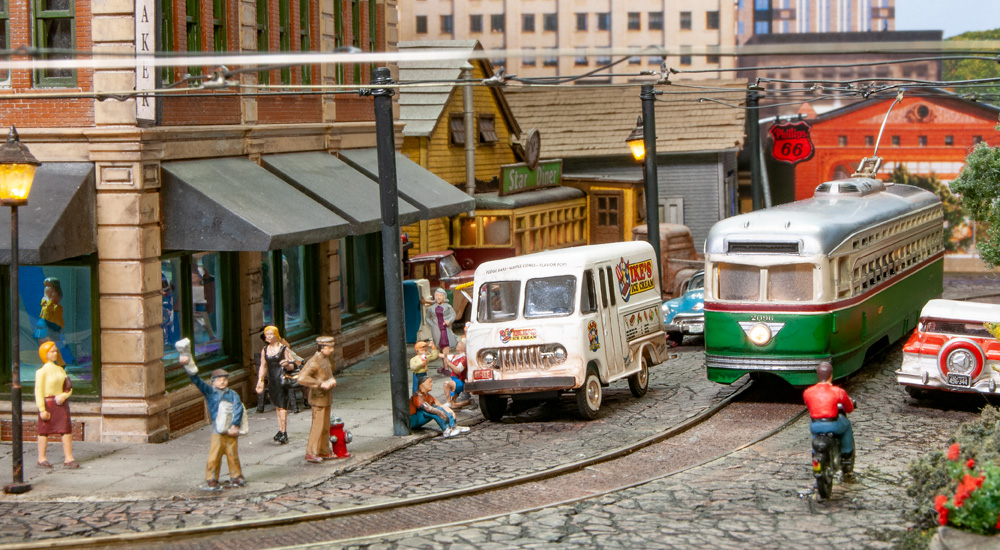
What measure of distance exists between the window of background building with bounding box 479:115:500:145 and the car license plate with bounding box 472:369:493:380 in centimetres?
1732

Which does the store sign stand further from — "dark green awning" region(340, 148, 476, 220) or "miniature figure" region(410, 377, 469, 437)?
"miniature figure" region(410, 377, 469, 437)

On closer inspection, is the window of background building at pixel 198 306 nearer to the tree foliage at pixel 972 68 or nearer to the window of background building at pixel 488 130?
the window of background building at pixel 488 130

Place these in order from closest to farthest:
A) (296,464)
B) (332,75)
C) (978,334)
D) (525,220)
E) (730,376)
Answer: (296,464), (978,334), (730,376), (332,75), (525,220)

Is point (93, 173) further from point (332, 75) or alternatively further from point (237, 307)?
point (332, 75)

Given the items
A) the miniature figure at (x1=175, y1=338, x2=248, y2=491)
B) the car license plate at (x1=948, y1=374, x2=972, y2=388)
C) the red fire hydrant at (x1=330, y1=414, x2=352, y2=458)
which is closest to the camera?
the miniature figure at (x1=175, y1=338, x2=248, y2=491)

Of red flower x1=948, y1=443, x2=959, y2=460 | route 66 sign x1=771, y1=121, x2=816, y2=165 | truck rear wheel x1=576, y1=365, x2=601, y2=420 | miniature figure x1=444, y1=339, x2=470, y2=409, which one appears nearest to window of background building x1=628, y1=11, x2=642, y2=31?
route 66 sign x1=771, y1=121, x2=816, y2=165

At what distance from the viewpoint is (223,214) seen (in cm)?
1741

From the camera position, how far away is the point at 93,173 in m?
17.0

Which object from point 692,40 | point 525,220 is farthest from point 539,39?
point 525,220

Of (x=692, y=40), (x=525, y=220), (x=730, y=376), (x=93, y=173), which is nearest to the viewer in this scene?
(x=93, y=173)

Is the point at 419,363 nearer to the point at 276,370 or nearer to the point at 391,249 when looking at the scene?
the point at 391,249

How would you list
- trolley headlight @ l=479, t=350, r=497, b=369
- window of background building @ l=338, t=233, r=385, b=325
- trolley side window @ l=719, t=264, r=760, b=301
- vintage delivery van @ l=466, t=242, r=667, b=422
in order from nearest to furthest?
vintage delivery van @ l=466, t=242, r=667, b=422
trolley headlight @ l=479, t=350, r=497, b=369
trolley side window @ l=719, t=264, r=760, b=301
window of background building @ l=338, t=233, r=385, b=325

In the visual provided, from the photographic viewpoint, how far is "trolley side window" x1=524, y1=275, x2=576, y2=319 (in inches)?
713

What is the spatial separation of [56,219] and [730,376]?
10.3 metres
